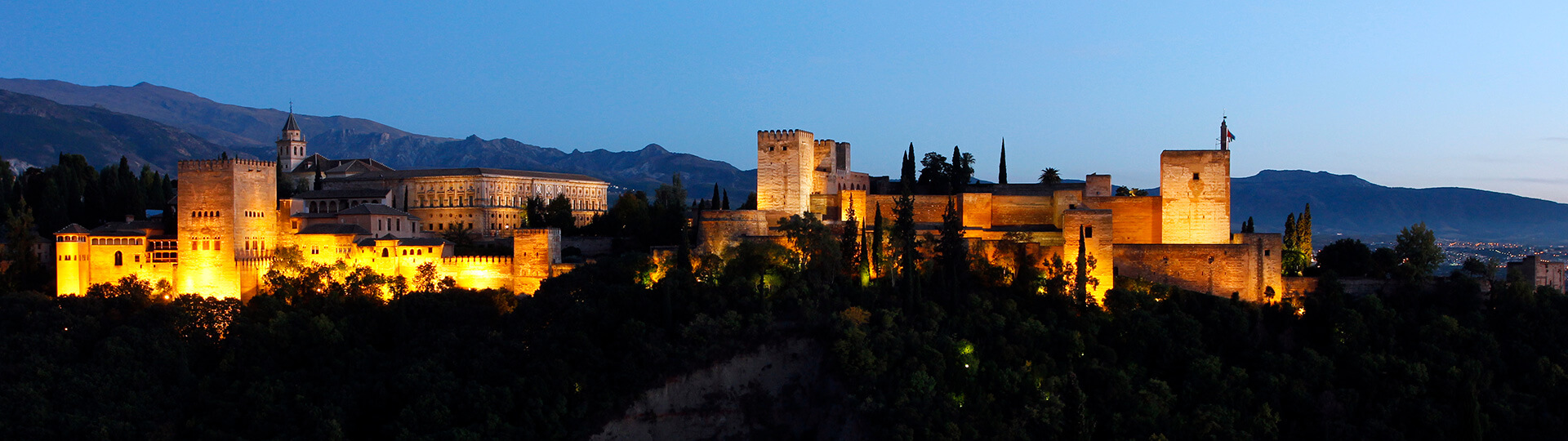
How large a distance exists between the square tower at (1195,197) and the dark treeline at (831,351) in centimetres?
355

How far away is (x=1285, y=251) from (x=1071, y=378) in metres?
14.5

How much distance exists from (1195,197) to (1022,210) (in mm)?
6167

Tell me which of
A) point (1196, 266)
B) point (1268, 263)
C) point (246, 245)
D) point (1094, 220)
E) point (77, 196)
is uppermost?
point (77, 196)

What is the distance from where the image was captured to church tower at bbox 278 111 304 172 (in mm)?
64875

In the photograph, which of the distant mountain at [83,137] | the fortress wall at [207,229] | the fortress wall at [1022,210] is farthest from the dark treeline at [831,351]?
the distant mountain at [83,137]

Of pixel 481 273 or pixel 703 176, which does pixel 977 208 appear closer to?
pixel 481 273

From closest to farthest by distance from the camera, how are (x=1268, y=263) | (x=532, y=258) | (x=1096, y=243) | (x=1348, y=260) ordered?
(x=1096, y=243), (x=1268, y=263), (x=532, y=258), (x=1348, y=260)

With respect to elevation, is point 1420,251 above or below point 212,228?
below

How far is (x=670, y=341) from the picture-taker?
1357 inches

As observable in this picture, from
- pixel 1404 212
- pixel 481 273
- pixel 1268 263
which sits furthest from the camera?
pixel 1404 212

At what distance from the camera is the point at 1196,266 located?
127ft

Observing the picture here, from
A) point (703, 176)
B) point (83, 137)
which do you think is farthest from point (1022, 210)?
point (703, 176)

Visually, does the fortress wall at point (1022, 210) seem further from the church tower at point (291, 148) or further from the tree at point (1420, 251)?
the church tower at point (291, 148)

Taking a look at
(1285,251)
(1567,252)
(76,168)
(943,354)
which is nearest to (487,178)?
(76,168)
